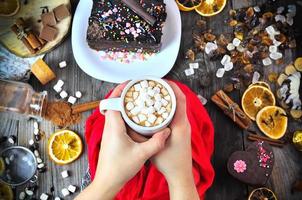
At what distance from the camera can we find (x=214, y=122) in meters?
1.42

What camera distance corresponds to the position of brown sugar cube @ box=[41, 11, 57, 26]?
4.58 ft

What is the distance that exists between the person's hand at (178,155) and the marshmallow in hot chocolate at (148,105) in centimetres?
3

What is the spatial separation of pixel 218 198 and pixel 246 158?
16 centimetres

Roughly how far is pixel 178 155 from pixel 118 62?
55 centimetres

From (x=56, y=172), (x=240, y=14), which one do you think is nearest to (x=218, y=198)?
(x=56, y=172)

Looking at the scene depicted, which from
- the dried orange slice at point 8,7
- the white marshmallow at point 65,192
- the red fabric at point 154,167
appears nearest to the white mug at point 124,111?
the red fabric at point 154,167

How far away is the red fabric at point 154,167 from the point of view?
1085 millimetres

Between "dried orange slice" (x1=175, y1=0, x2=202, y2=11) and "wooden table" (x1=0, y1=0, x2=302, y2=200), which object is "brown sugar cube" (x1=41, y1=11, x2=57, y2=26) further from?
"dried orange slice" (x1=175, y1=0, x2=202, y2=11)

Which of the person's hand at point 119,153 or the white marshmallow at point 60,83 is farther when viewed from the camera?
the white marshmallow at point 60,83

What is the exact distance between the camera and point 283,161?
140 centimetres

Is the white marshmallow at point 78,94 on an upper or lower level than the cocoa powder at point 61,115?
upper

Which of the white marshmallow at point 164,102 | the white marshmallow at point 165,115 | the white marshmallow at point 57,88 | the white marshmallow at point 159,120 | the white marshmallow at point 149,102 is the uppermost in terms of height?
the white marshmallow at point 149,102

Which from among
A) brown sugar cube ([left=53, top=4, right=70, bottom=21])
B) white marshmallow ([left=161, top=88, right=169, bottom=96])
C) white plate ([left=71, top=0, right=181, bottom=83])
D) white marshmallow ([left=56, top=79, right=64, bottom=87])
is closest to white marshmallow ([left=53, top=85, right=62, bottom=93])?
white marshmallow ([left=56, top=79, right=64, bottom=87])

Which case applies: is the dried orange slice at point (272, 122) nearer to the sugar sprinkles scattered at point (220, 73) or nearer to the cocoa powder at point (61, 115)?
the sugar sprinkles scattered at point (220, 73)
